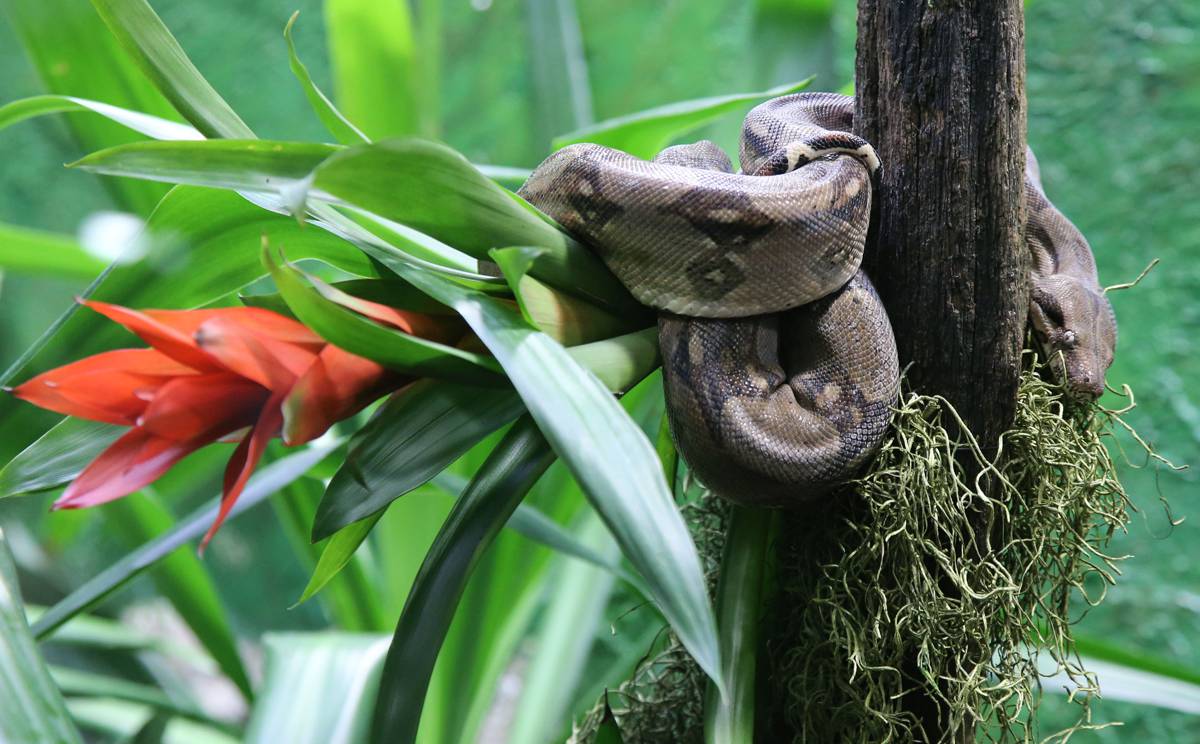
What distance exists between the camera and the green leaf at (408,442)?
0.57m

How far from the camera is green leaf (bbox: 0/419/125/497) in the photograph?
585 millimetres

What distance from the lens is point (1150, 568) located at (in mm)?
1678

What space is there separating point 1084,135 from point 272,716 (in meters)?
1.77

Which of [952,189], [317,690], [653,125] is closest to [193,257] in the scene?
[317,690]

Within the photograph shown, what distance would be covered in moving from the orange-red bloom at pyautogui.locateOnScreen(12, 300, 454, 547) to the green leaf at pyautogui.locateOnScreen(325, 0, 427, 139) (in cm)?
91

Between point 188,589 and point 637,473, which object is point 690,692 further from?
point 188,589

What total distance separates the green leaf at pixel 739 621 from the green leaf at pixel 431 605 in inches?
9.3

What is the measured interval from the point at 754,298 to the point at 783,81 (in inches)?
25.0

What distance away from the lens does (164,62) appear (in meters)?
0.62

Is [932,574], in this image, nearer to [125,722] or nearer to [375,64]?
[375,64]

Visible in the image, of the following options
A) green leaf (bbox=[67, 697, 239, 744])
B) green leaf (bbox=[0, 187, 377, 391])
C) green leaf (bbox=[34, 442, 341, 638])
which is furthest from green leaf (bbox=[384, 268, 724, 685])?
green leaf (bbox=[67, 697, 239, 744])

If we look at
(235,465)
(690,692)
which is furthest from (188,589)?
(235,465)

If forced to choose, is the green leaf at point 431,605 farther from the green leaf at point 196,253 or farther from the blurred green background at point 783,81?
the blurred green background at point 783,81

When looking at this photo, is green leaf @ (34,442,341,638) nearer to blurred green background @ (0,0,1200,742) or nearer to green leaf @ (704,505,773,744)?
green leaf @ (704,505,773,744)
